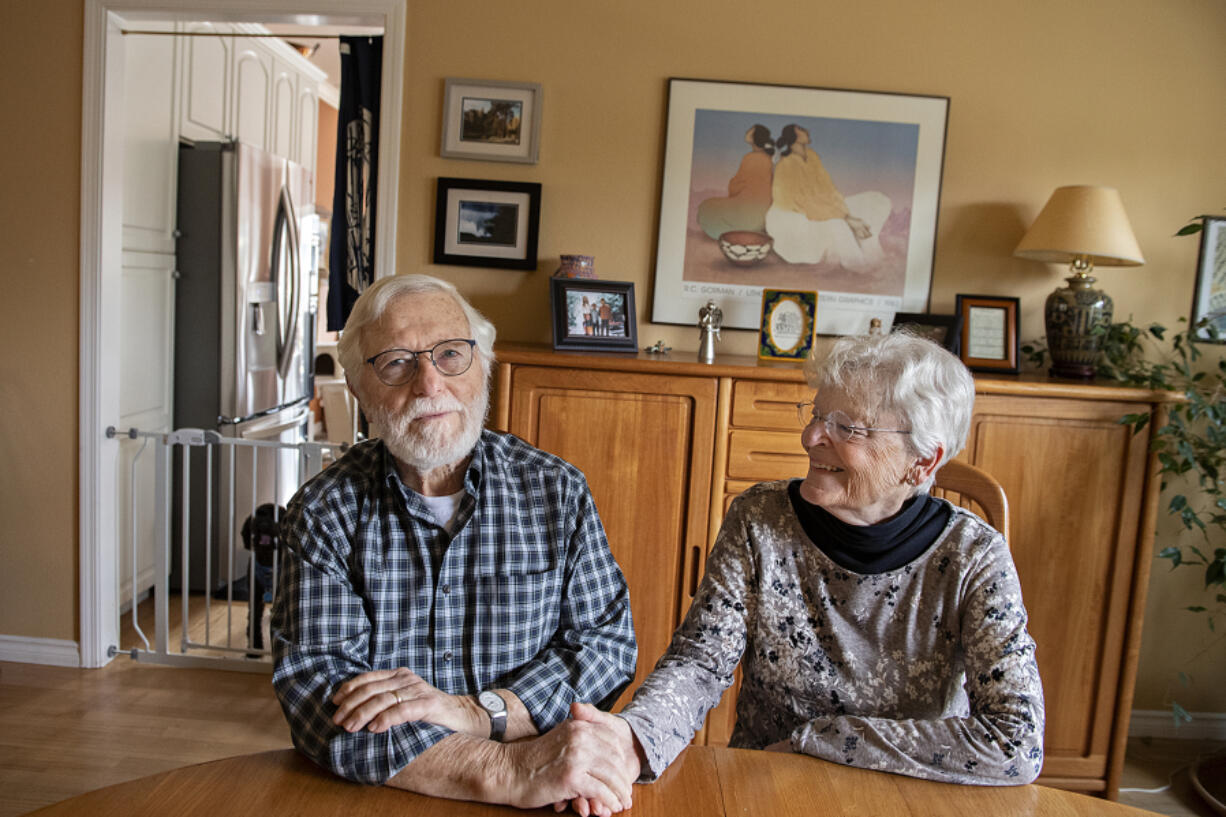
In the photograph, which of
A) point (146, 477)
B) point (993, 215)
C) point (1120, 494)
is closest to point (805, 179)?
point (993, 215)

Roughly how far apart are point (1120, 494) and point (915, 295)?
2.78 ft

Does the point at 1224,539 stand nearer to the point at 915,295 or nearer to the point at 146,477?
the point at 915,295

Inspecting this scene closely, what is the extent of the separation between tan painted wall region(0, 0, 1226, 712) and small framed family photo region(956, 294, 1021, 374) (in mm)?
97

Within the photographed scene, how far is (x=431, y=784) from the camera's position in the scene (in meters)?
1.08

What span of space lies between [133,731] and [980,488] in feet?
8.11

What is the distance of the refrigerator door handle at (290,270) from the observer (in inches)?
159

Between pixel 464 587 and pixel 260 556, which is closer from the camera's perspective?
pixel 464 587

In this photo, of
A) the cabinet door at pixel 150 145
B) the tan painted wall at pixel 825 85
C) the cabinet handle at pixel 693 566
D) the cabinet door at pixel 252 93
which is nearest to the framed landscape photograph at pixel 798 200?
the tan painted wall at pixel 825 85

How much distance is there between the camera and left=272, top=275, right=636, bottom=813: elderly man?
1.30m

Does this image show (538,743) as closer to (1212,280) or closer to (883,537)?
(883,537)

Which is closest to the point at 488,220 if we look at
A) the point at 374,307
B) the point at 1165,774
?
the point at 374,307

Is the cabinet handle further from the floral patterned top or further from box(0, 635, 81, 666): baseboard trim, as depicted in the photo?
box(0, 635, 81, 666): baseboard trim

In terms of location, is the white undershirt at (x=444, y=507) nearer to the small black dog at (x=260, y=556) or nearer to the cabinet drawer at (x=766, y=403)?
the cabinet drawer at (x=766, y=403)

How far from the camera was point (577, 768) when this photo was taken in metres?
1.06
